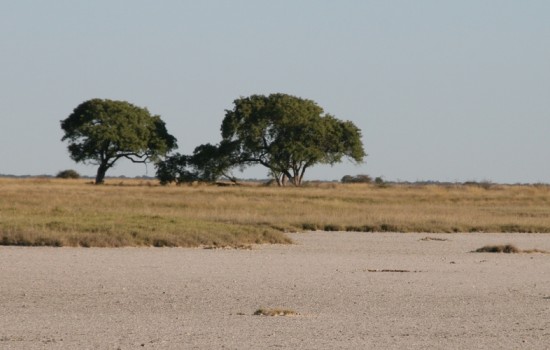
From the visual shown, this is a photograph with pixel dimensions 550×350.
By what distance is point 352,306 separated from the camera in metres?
15.9

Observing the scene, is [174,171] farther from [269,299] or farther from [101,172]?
[269,299]

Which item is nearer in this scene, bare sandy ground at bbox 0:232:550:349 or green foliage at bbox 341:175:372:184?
bare sandy ground at bbox 0:232:550:349

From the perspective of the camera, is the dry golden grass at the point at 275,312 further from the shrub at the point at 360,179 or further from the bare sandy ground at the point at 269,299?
the shrub at the point at 360,179

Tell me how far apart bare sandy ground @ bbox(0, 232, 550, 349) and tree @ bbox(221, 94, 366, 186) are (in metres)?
57.3

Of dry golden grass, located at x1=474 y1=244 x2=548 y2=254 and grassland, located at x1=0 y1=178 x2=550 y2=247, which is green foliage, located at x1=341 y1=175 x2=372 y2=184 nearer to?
grassland, located at x1=0 y1=178 x2=550 y2=247

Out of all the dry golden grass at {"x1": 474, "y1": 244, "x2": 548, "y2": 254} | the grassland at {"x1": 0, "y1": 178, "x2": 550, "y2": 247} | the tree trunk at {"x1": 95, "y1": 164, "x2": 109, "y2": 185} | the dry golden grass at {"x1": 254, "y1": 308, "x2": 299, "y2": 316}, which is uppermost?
the tree trunk at {"x1": 95, "y1": 164, "x2": 109, "y2": 185}

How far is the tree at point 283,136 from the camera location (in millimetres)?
84688

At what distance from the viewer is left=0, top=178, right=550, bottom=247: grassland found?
1093 inches

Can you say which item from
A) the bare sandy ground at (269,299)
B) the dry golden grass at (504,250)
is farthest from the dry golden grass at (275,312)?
the dry golden grass at (504,250)

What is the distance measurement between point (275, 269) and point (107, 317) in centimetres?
769

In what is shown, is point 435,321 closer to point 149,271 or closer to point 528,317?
point 528,317

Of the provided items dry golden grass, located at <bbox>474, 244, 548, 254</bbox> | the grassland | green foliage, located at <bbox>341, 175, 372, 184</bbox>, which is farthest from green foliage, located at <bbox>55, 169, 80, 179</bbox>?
dry golden grass, located at <bbox>474, 244, 548, 254</bbox>

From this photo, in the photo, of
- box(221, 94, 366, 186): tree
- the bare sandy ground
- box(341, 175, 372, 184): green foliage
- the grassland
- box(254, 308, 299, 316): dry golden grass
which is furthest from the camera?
box(341, 175, 372, 184): green foliage

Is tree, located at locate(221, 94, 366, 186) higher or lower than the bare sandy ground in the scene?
higher
